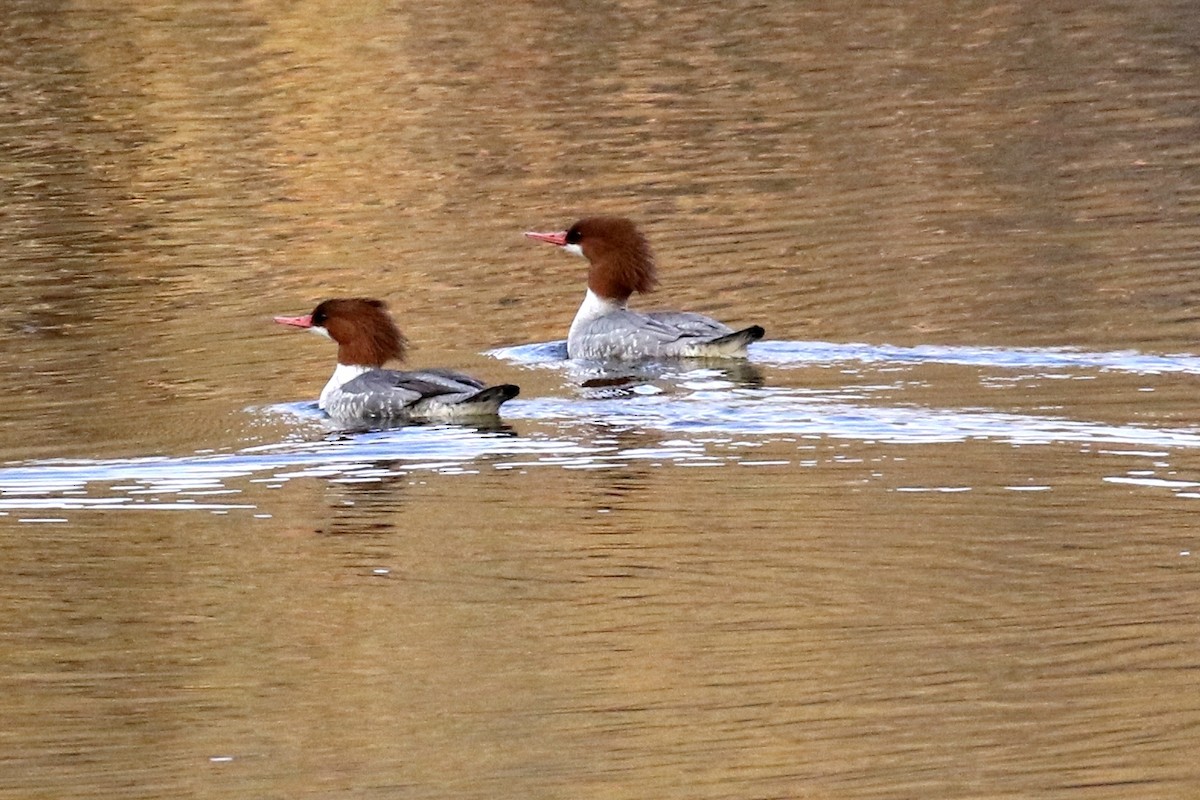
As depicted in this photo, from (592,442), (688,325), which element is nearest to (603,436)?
(592,442)

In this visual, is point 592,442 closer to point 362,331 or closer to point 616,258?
point 362,331

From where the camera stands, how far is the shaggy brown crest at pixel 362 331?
13.7 metres

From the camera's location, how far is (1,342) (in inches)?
621

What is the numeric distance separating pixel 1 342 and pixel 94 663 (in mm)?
7724

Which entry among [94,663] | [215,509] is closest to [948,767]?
[94,663]

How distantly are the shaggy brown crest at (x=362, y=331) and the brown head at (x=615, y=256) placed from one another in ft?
7.58

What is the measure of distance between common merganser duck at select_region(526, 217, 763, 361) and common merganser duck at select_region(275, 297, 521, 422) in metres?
1.59

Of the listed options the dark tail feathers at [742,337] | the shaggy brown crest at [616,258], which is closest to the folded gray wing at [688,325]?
the dark tail feathers at [742,337]

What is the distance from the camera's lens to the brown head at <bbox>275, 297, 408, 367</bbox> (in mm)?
13656

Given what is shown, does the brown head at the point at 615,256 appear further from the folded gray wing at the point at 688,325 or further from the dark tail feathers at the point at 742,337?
the dark tail feathers at the point at 742,337

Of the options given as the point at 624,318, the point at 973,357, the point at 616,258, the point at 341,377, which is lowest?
the point at 973,357

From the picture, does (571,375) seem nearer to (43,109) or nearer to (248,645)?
(248,645)

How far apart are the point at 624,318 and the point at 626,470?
408cm

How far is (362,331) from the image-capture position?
45.1ft
